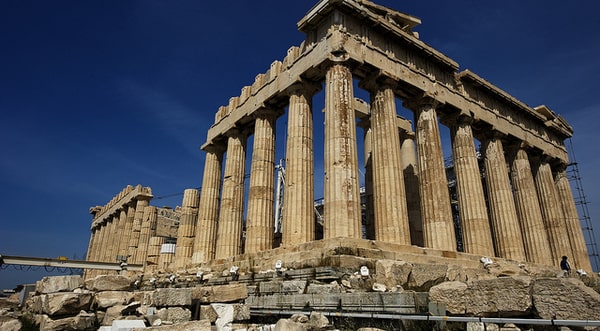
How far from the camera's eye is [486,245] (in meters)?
18.9

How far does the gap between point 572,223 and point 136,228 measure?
36.3 metres

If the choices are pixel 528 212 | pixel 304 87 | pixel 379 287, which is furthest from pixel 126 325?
pixel 528 212

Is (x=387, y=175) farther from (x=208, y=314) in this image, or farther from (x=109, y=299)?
(x=109, y=299)

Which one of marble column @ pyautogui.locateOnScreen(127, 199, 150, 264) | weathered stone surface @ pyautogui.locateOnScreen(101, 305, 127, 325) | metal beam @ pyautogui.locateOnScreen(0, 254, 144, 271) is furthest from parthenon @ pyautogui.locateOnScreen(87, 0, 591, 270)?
weathered stone surface @ pyautogui.locateOnScreen(101, 305, 127, 325)

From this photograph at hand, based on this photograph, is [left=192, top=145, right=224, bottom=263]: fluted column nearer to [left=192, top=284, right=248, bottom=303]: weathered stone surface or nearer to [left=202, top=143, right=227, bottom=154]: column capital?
[left=202, top=143, right=227, bottom=154]: column capital

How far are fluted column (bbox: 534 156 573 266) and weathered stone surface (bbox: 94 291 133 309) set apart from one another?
2637 cm

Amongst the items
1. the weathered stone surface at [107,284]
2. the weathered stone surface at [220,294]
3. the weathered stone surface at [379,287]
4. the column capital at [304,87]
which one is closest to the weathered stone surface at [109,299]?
the weathered stone surface at [107,284]

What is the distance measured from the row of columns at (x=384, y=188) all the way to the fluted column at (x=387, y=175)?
0.04 meters

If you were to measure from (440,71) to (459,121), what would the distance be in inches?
121

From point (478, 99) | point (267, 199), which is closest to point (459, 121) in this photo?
point (478, 99)

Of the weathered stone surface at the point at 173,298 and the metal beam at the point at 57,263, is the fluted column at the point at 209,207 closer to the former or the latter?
the metal beam at the point at 57,263

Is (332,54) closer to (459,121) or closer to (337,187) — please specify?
(337,187)

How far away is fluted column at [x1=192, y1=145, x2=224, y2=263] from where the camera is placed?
2358 centimetres

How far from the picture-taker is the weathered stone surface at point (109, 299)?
1090 cm
